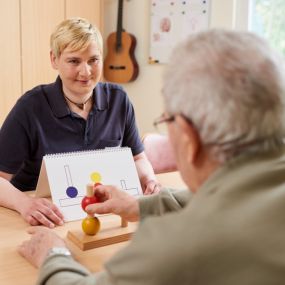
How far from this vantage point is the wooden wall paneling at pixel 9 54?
3.07 metres

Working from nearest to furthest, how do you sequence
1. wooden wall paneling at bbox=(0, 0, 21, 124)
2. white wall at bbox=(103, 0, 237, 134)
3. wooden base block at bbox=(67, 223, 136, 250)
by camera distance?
1. wooden base block at bbox=(67, 223, 136, 250)
2. wooden wall paneling at bbox=(0, 0, 21, 124)
3. white wall at bbox=(103, 0, 237, 134)

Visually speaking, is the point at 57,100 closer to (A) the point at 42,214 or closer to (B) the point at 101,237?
(A) the point at 42,214

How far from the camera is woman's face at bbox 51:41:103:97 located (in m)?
1.87

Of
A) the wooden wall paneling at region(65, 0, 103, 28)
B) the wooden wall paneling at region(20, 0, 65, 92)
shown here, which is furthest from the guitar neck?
the wooden wall paneling at region(20, 0, 65, 92)

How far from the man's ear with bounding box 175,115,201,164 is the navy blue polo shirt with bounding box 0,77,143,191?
1.17 meters

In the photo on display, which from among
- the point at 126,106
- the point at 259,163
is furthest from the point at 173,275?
the point at 126,106

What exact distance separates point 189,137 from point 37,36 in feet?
Result: 8.80

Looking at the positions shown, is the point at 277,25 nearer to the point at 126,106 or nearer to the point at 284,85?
the point at 126,106

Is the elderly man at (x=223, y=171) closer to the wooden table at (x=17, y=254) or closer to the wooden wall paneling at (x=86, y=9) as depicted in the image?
the wooden table at (x=17, y=254)

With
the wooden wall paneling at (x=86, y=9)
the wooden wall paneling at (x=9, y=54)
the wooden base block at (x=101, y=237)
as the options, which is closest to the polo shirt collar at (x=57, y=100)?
the wooden base block at (x=101, y=237)

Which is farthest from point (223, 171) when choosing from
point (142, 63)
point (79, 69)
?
point (142, 63)

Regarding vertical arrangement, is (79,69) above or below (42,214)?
above

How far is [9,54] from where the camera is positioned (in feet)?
10.2

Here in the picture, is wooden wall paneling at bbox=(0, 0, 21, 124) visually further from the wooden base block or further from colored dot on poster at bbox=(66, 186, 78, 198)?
the wooden base block
